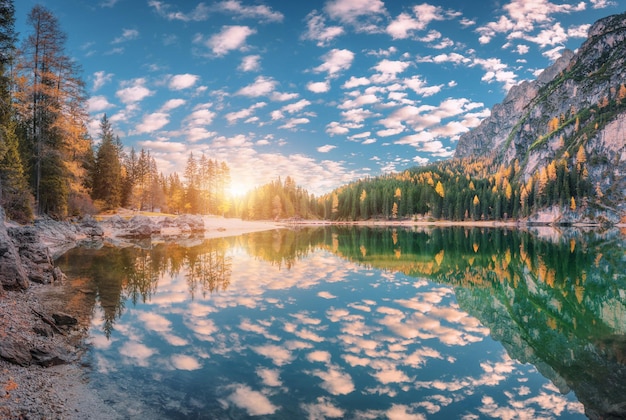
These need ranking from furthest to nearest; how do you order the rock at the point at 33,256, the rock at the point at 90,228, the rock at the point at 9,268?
the rock at the point at 90,228
the rock at the point at 33,256
the rock at the point at 9,268

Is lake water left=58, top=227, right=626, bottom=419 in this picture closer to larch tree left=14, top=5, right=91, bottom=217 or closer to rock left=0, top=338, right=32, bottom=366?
rock left=0, top=338, right=32, bottom=366

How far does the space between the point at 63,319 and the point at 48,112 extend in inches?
1587

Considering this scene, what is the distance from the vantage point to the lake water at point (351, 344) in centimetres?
886

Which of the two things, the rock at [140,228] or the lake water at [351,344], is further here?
the rock at [140,228]

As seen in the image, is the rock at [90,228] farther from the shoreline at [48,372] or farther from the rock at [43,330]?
the rock at [43,330]

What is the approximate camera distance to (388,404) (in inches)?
343

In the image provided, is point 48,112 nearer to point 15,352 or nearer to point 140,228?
point 140,228

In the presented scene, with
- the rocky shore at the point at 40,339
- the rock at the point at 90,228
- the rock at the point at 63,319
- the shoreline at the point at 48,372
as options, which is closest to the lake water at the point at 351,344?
the shoreline at the point at 48,372

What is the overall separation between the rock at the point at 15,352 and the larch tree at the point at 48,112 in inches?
1515

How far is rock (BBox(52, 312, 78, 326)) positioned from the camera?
1306 centimetres

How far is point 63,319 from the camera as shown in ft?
43.1

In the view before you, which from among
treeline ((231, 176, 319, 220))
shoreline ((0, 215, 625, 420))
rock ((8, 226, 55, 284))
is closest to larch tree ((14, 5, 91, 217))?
rock ((8, 226, 55, 284))

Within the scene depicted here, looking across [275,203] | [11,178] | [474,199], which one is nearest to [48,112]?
[11,178]

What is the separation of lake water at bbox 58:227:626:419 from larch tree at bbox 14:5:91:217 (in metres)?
23.2
